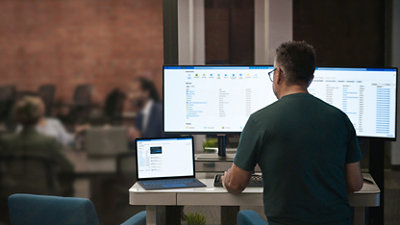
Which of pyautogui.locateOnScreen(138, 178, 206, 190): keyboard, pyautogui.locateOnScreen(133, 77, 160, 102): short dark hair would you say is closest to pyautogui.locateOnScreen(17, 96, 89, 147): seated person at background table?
pyautogui.locateOnScreen(133, 77, 160, 102): short dark hair

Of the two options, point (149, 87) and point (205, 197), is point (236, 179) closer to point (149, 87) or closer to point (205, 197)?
point (205, 197)

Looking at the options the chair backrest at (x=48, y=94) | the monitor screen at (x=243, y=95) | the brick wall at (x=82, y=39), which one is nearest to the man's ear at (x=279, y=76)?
the monitor screen at (x=243, y=95)

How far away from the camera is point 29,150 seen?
3.21m

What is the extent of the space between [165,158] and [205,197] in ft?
1.15

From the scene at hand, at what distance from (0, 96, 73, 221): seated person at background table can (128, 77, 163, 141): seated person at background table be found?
0.57 meters

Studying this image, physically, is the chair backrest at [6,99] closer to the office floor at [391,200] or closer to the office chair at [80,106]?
the office chair at [80,106]

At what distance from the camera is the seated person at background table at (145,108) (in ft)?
10.5

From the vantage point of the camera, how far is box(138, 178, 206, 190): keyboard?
7.22 feet

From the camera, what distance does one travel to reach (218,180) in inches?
88.4

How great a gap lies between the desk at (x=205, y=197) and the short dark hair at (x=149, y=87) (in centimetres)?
111

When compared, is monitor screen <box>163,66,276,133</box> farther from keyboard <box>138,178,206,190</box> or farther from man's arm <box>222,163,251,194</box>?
man's arm <box>222,163,251,194</box>

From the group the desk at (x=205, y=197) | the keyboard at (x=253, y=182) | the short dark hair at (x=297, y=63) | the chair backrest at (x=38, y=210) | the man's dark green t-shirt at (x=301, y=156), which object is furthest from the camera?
the keyboard at (x=253, y=182)

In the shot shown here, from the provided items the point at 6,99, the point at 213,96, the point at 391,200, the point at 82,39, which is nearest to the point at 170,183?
the point at 213,96

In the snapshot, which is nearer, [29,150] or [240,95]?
[240,95]
